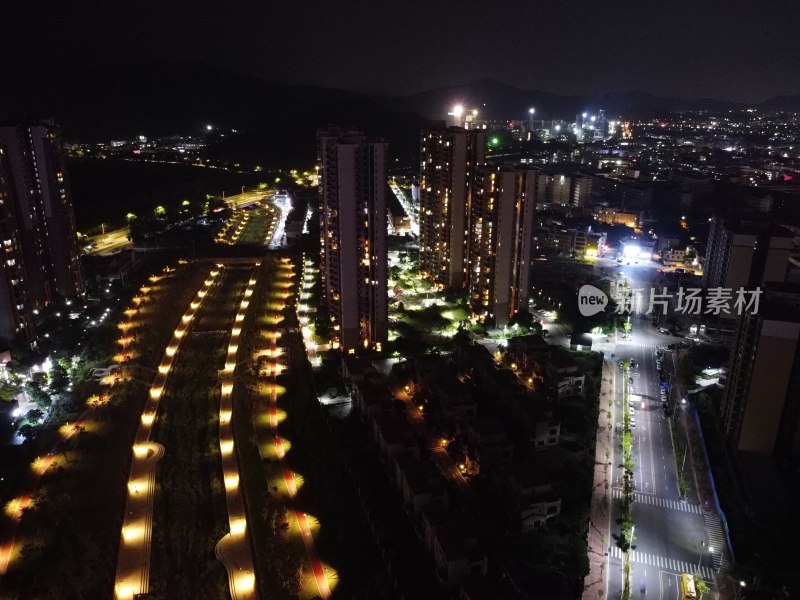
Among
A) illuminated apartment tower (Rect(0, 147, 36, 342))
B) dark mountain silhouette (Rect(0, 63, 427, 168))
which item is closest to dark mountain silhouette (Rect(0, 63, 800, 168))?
dark mountain silhouette (Rect(0, 63, 427, 168))

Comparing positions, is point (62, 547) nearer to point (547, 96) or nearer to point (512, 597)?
point (512, 597)

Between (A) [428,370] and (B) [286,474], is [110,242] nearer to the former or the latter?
(A) [428,370]

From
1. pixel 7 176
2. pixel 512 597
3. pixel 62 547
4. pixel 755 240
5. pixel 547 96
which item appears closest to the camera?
pixel 512 597

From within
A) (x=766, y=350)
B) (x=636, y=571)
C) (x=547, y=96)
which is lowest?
(x=636, y=571)

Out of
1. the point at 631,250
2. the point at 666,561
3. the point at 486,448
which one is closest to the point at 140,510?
the point at 486,448

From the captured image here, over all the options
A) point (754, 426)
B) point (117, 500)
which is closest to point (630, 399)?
point (754, 426)

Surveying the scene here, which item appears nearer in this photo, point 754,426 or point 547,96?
point 754,426

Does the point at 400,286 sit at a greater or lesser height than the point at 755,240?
lesser
